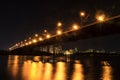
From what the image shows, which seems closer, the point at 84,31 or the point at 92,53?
the point at 84,31

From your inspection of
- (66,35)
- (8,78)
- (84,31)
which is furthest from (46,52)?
(8,78)

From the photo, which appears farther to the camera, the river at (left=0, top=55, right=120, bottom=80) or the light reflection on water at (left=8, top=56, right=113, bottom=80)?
the river at (left=0, top=55, right=120, bottom=80)

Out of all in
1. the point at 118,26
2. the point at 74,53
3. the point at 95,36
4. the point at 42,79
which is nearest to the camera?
the point at 42,79

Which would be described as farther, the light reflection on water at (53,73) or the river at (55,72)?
the river at (55,72)

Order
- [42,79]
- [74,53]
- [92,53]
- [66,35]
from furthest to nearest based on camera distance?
[74,53] < [92,53] < [66,35] < [42,79]

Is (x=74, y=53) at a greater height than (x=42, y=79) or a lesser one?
greater

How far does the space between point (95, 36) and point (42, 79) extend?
669 inches

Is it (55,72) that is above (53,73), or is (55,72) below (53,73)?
above

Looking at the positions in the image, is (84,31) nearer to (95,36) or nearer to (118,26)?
(95,36)

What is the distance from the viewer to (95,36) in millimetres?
54719

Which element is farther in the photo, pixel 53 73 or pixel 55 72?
pixel 55 72

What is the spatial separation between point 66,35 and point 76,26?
273 inches

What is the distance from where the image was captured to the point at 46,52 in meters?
148

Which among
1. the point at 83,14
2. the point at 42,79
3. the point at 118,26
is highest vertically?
the point at 83,14
